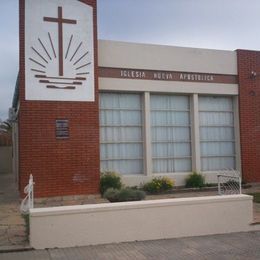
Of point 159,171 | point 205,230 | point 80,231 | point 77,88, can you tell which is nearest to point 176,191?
point 159,171

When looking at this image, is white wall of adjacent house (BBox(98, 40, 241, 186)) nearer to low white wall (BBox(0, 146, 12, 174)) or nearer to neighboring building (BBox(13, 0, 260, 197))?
neighboring building (BBox(13, 0, 260, 197))

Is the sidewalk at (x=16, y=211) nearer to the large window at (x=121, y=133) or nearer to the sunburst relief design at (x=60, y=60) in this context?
the large window at (x=121, y=133)

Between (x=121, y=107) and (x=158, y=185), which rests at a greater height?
(x=121, y=107)

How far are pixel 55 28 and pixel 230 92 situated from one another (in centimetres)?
646

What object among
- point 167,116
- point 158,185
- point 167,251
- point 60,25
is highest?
point 60,25

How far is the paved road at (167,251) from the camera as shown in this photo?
715 centimetres

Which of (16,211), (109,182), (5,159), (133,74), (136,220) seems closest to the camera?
(136,220)

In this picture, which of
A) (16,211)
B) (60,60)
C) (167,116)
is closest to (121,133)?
(167,116)

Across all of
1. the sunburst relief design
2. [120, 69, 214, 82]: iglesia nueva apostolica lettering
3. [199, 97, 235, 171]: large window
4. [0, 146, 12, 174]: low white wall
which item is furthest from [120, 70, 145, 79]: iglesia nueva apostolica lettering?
[0, 146, 12, 174]: low white wall

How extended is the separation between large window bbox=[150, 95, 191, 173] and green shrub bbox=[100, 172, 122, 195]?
179 cm

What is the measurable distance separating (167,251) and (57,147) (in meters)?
6.06

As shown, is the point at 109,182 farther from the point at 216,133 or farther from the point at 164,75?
the point at 216,133

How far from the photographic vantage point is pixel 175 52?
14797mm

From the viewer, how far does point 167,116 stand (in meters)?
15.0
